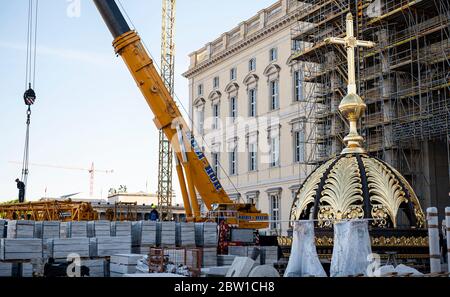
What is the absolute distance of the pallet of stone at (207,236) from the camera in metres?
16.4

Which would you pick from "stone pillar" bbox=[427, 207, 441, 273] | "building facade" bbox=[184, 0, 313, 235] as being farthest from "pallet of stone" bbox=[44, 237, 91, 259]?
"building facade" bbox=[184, 0, 313, 235]

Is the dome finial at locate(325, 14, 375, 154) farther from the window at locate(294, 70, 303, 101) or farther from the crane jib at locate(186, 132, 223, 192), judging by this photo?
the window at locate(294, 70, 303, 101)

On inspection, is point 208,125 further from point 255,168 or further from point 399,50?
point 399,50

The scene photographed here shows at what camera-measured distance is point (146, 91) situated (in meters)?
23.9

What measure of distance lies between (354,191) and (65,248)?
648cm

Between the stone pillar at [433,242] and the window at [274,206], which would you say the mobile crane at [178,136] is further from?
the window at [274,206]

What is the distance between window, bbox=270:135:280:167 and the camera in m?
43.1

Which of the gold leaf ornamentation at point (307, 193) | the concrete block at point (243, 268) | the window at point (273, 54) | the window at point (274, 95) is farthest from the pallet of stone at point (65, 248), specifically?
the window at point (273, 54)

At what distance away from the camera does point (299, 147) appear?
4050cm

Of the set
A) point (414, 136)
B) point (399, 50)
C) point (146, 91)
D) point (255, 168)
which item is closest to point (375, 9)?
point (399, 50)

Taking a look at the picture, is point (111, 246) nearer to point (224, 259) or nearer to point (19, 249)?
point (19, 249)

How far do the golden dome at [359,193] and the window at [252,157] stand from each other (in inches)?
1412

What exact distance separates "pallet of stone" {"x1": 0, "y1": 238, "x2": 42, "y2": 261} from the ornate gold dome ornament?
540cm

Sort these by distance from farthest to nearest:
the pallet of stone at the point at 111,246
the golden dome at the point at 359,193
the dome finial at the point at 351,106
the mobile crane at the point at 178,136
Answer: the mobile crane at the point at 178,136
the pallet of stone at the point at 111,246
the dome finial at the point at 351,106
the golden dome at the point at 359,193
